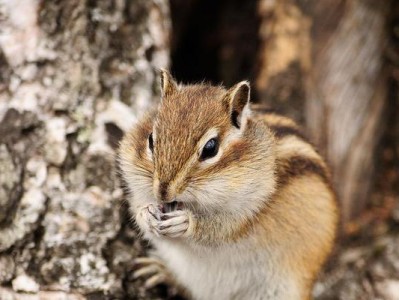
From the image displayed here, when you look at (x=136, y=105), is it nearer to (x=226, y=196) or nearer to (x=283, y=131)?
(x=283, y=131)

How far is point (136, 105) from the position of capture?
390 centimetres

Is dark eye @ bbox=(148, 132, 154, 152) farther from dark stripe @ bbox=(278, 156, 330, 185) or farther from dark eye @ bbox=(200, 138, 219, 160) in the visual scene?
dark stripe @ bbox=(278, 156, 330, 185)

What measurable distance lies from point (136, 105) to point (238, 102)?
3.66 ft

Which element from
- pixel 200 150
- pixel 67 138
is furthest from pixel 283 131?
pixel 67 138

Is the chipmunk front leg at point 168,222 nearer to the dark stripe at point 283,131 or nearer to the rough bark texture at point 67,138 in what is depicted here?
the rough bark texture at point 67,138

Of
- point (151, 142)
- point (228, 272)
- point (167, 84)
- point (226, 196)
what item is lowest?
point (228, 272)

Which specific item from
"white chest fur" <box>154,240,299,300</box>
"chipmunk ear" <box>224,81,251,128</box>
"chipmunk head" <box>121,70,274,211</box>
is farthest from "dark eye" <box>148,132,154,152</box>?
"white chest fur" <box>154,240,299,300</box>

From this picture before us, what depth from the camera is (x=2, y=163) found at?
10.9ft

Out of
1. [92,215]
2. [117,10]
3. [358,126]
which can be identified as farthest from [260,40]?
[92,215]

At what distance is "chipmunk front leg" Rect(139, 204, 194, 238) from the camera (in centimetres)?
294

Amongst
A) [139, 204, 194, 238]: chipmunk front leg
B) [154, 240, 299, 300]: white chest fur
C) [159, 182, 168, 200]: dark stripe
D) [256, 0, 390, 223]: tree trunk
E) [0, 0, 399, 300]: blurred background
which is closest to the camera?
[159, 182, 168, 200]: dark stripe

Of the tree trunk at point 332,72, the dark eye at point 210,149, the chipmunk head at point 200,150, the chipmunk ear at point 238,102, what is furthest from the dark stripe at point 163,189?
the tree trunk at point 332,72

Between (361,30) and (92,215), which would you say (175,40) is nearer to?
(361,30)

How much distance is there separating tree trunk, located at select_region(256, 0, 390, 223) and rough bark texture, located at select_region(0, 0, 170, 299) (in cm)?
120
